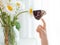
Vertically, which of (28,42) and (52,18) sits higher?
(52,18)

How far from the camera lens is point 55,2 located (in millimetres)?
1464

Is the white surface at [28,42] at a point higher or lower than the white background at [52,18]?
lower

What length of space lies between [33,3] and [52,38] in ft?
1.31

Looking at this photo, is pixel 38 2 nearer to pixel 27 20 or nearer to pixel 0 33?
pixel 27 20

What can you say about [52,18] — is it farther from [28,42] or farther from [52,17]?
[28,42]

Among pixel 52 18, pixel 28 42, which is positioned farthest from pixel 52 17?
pixel 28 42

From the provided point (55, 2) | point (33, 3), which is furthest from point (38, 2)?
point (55, 2)

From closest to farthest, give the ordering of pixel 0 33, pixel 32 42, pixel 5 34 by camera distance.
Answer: pixel 5 34 < pixel 0 33 < pixel 32 42

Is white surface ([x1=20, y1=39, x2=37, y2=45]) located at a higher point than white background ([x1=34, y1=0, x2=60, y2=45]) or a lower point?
lower

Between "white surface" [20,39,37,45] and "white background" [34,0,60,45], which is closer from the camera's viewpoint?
"white surface" [20,39,37,45]

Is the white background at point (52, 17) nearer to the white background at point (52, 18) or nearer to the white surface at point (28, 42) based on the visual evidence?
the white background at point (52, 18)

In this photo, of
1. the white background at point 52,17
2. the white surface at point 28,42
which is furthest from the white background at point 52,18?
the white surface at point 28,42

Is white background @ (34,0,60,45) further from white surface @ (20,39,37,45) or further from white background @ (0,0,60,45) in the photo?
white surface @ (20,39,37,45)

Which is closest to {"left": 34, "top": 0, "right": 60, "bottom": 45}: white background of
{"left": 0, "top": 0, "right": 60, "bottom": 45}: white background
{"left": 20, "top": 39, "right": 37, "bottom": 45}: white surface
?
{"left": 0, "top": 0, "right": 60, "bottom": 45}: white background
